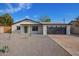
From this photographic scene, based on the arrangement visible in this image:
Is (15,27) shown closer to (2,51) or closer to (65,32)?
(65,32)

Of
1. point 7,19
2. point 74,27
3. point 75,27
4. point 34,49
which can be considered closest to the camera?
point 34,49

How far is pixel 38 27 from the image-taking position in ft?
119

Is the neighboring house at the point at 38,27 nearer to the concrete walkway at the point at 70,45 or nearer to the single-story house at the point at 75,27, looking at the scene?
the single-story house at the point at 75,27

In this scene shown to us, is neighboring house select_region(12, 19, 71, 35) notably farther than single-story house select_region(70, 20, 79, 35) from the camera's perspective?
No

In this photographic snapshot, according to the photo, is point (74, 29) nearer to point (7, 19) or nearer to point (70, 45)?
point (7, 19)

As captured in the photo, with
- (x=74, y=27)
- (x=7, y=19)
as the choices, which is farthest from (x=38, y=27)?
(x=7, y=19)

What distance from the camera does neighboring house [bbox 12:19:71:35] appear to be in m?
35.3

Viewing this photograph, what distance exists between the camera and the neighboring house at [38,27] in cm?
3528

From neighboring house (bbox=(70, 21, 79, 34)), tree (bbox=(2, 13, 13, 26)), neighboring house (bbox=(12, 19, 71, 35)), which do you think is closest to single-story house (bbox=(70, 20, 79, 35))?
neighboring house (bbox=(70, 21, 79, 34))

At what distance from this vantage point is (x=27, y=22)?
36.3m

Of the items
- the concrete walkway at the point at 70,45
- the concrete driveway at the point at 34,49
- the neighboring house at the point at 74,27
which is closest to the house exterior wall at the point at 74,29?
the neighboring house at the point at 74,27

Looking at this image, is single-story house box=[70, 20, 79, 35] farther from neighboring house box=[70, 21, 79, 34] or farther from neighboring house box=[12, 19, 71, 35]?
neighboring house box=[12, 19, 71, 35]

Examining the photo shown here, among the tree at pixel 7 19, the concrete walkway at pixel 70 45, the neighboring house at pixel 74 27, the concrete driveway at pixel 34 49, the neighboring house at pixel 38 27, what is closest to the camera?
the concrete driveway at pixel 34 49

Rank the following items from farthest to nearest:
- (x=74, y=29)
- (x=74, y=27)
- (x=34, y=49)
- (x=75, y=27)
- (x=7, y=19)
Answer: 1. (x=7, y=19)
2. (x=74, y=29)
3. (x=74, y=27)
4. (x=75, y=27)
5. (x=34, y=49)
